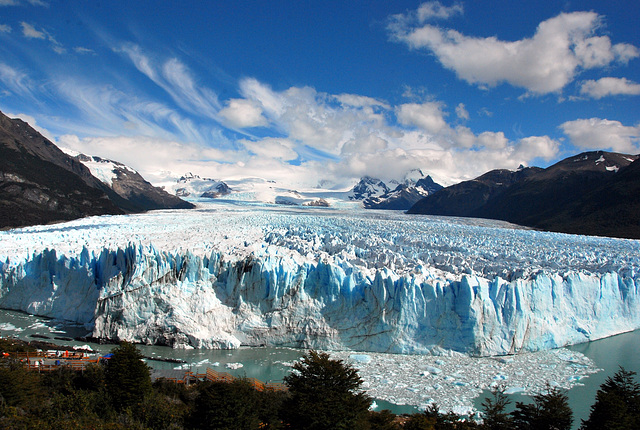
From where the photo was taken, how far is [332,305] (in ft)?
57.7

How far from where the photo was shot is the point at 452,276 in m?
17.6

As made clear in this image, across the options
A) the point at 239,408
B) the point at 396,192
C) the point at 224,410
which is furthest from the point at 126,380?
the point at 396,192

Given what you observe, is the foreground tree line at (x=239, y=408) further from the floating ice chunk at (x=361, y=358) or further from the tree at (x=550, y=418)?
the floating ice chunk at (x=361, y=358)

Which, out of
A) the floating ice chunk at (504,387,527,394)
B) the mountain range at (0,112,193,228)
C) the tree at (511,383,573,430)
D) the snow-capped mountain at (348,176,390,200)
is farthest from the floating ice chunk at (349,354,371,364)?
the snow-capped mountain at (348,176,390,200)

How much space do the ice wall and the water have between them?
21.6 inches

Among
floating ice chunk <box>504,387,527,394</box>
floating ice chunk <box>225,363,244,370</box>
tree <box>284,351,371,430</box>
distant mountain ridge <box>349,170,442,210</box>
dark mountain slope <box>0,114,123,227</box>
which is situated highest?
distant mountain ridge <box>349,170,442,210</box>

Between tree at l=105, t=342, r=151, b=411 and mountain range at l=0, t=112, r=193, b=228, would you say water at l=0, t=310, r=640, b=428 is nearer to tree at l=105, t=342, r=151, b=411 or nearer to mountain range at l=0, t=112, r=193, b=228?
tree at l=105, t=342, r=151, b=411

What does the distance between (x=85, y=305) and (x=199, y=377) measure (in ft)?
30.3

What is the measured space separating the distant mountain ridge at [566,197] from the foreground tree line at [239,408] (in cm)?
4381

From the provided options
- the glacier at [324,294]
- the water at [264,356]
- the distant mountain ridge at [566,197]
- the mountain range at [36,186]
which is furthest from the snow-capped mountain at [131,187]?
the water at [264,356]

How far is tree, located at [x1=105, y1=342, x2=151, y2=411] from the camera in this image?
33.2 ft

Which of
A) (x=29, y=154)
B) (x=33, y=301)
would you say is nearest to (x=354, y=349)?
(x=33, y=301)

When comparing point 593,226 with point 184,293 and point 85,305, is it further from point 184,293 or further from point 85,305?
point 85,305

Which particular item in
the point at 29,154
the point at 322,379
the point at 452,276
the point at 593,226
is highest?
the point at 29,154
